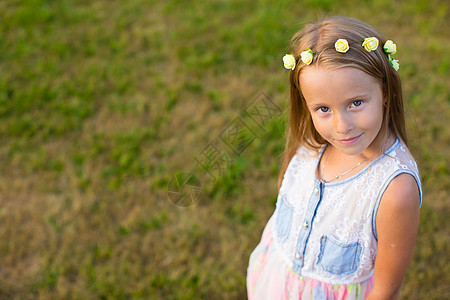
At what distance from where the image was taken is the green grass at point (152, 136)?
8.19ft

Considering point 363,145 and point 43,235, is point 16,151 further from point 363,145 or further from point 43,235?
point 363,145

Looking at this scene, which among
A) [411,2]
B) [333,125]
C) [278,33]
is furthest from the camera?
[411,2]

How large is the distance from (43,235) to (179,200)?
852mm

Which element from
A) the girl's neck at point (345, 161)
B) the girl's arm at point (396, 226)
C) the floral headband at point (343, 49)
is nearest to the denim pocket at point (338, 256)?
the girl's arm at point (396, 226)

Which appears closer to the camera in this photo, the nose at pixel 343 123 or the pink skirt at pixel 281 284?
the nose at pixel 343 123

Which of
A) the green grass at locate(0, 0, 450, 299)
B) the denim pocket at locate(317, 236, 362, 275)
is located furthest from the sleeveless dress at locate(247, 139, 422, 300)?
the green grass at locate(0, 0, 450, 299)

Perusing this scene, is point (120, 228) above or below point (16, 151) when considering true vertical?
below

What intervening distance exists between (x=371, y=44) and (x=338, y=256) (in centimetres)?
67

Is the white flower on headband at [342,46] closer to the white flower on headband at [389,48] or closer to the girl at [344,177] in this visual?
the girl at [344,177]

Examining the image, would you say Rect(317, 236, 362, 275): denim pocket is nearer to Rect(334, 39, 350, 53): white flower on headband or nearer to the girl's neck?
the girl's neck

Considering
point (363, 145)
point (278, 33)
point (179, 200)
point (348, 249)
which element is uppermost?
point (278, 33)

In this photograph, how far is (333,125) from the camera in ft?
4.02

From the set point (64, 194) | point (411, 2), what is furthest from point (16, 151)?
point (411, 2)

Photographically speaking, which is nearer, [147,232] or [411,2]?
[147,232]
